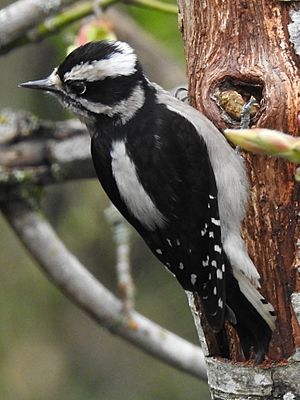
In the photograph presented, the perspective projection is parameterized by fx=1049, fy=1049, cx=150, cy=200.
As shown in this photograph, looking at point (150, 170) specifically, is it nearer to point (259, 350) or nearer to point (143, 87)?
point (143, 87)

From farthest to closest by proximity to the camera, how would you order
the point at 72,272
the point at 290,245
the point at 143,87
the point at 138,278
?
the point at 138,278, the point at 72,272, the point at 143,87, the point at 290,245

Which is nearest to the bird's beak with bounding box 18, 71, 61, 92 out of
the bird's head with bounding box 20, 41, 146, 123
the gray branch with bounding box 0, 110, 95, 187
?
the bird's head with bounding box 20, 41, 146, 123

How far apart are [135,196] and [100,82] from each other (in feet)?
1.35

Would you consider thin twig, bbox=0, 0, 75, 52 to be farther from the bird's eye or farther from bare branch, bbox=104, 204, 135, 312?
bare branch, bbox=104, 204, 135, 312

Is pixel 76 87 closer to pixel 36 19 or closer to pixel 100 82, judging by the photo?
pixel 100 82

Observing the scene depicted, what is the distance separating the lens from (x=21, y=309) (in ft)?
22.7

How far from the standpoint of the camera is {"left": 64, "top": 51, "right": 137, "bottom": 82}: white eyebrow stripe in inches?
133

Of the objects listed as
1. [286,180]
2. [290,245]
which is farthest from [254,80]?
[290,245]

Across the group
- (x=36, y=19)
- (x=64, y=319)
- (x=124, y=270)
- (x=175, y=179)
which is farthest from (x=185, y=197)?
(x=64, y=319)

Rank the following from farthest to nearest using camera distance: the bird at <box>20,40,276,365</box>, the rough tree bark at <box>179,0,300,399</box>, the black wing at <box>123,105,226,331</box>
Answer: the black wing at <box>123,105,226,331</box>, the bird at <box>20,40,276,365</box>, the rough tree bark at <box>179,0,300,399</box>

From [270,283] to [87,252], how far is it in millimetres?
3733

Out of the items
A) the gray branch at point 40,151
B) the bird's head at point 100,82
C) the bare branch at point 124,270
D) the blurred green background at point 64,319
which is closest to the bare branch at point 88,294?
the bare branch at point 124,270

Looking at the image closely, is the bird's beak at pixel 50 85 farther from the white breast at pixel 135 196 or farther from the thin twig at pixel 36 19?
the thin twig at pixel 36 19

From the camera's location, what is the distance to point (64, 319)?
7035mm
